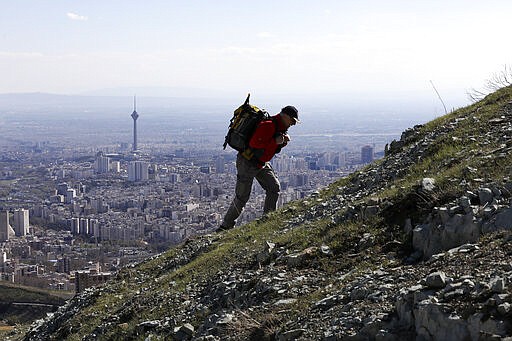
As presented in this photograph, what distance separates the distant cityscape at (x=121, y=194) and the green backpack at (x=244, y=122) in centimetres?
603

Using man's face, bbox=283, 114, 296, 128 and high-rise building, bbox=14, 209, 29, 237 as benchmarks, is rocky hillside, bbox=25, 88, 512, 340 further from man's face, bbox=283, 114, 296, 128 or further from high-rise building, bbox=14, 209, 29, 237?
high-rise building, bbox=14, 209, 29, 237

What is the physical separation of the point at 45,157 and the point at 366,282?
159m

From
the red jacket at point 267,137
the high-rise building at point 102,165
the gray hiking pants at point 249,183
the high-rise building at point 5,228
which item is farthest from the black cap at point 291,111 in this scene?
the high-rise building at point 102,165

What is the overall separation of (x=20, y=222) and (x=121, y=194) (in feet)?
97.9

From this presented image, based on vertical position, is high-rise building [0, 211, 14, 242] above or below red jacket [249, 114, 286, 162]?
below

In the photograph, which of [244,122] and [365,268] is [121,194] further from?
[365,268]

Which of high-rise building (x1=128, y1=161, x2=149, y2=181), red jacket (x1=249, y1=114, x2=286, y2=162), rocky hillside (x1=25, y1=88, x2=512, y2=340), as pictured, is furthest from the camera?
high-rise building (x1=128, y1=161, x2=149, y2=181)

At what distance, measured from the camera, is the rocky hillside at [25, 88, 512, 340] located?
5.32m

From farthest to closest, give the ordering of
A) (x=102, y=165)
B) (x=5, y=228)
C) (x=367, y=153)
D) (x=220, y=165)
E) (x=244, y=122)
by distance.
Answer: (x=102, y=165)
(x=220, y=165)
(x=5, y=228)
(x=367, y=153)
(x=244, y=122)

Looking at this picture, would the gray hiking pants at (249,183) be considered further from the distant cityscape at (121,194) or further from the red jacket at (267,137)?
the distant cityscape at (121,194)

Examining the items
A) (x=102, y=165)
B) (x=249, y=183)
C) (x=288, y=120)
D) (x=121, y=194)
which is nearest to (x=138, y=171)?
(x=121, y=194)

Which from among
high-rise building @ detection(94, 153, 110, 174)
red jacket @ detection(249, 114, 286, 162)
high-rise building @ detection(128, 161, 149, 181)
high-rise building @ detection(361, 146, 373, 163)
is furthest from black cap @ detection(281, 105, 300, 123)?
high-rise building @ detection(94, 153, 110, 174)

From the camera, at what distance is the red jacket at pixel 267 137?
11.7 meters

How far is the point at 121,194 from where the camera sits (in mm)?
→ 110062
